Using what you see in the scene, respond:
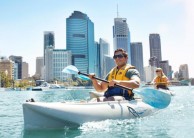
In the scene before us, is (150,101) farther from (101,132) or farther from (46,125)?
(46,125)

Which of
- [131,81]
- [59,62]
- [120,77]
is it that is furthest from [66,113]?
[59,62]

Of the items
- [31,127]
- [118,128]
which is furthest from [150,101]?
[31,127]

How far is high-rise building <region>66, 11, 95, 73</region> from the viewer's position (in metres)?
170

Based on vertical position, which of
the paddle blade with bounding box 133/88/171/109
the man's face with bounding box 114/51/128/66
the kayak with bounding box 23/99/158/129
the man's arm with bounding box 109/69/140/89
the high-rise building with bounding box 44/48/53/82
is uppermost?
the high-rise building with bounding box 44/48/53/82

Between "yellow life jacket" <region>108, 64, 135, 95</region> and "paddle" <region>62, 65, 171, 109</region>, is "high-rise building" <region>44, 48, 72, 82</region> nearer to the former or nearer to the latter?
"yellow life jacket" <region>108, 64, 135, 95</region>

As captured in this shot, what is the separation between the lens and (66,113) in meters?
6.79

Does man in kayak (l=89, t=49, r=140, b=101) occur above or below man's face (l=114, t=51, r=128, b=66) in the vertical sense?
below

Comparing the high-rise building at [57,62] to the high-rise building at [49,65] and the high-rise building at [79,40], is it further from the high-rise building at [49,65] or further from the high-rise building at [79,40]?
the high-rise building at [79,40]

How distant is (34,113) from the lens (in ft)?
21.7

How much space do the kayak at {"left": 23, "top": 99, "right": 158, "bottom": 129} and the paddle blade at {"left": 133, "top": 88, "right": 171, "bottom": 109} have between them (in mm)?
715

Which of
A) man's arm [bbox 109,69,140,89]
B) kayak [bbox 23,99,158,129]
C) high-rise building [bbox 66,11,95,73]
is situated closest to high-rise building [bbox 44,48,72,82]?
high-rise building [bbox 66,11,95,73]

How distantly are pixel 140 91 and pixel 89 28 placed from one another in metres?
176

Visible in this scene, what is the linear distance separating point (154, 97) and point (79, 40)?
166 metres

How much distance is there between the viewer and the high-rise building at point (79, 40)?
559 ft
